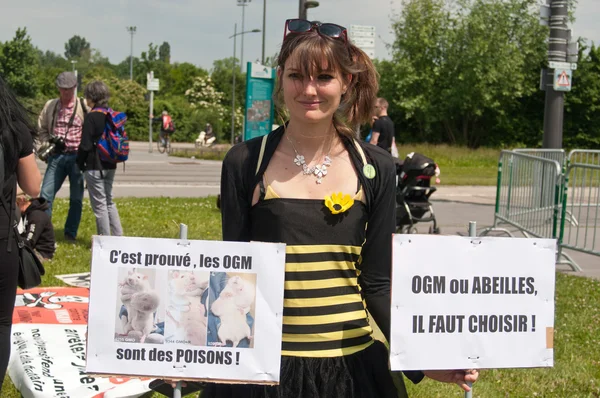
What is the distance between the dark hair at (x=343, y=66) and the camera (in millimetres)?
2391

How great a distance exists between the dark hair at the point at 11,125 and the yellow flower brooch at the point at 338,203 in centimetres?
185

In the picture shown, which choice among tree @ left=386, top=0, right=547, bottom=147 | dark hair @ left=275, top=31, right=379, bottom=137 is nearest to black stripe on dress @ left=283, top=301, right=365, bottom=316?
dark hair @ left=275, top=31, right=379, bottom=137

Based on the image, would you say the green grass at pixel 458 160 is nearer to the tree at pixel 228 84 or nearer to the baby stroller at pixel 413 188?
the baby stroller at pixel 413 188

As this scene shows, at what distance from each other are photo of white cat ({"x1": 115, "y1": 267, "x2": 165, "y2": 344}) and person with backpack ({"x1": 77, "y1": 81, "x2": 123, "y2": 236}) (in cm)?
625

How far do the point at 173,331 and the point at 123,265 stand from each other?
0.26 meters

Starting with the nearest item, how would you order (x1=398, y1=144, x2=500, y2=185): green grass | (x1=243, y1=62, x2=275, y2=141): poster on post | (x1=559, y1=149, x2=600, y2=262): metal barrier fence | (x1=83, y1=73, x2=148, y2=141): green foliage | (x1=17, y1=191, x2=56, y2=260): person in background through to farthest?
(x1=17, y1=191, x2=56, y2=260): person in background → (x1=559, y1=149, x2=600, y2=262): metal barrier fence → (x1=243, y1=62, x2=275, y2=141): poster on post → (x1=398, y1=144, x2=500, y2=185): green grass → (x1=83, y1=73, x2=148, y2=141): green foliage

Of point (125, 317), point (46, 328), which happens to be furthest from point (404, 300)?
point (46, 328)

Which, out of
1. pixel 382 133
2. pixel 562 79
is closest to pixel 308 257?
pixel 382 133

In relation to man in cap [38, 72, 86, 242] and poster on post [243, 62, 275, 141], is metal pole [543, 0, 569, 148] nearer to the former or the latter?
poster on post [243, 62, 275, 141]

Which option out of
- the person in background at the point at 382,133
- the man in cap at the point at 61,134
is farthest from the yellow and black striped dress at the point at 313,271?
the person in background at the point at 382,133

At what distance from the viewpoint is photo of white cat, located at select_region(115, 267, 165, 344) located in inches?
92.6

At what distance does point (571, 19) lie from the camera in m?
39.3

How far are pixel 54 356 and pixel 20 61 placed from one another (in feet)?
130

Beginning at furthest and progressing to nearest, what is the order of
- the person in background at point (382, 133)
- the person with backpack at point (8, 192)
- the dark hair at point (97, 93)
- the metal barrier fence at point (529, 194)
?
the person in background at point (382, 133), the metal barrier fence at point (529, 194), the dark hair at point (97, 93), the person with backpack at point (8, 192)
